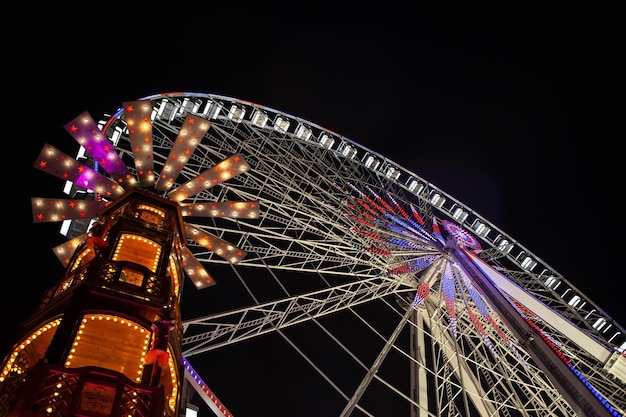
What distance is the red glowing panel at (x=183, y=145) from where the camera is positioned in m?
13.9

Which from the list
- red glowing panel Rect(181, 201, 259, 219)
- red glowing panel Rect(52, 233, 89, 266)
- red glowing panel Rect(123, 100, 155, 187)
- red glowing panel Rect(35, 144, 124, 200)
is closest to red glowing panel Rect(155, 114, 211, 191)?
red glowing panel Rect(123, 100, 155, 187)

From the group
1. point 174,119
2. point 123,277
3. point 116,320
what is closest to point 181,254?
point 123,277

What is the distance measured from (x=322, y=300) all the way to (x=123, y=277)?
8.17 metres

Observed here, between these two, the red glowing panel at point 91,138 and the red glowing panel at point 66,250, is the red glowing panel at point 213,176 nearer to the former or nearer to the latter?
the red glowing panel at point 91,138

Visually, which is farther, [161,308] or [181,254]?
[181,254]

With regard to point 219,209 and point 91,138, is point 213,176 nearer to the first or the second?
point 219,209

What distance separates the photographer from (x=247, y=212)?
1422 centimetres

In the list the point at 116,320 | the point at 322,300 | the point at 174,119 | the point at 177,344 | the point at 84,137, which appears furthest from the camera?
the point at 174,119

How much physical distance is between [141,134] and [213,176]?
7.06 feet

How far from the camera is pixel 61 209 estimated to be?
1303 cm

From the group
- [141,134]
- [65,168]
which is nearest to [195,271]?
[141,134]

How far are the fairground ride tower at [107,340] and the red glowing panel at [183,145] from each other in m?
2.14

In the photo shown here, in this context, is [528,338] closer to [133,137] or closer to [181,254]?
[181,254]

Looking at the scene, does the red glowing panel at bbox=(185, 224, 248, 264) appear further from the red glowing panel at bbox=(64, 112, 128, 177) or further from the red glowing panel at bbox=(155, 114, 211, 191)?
the red glowing panel at bbox=(64, 112, 128, 177)
